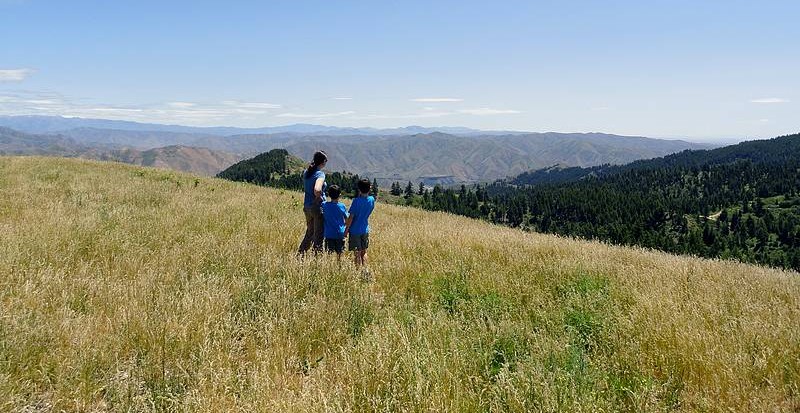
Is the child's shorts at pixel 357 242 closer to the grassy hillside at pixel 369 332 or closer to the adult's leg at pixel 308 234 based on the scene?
the grassy hillside at pixel 369 332

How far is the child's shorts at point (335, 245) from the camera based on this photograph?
8.21 meters

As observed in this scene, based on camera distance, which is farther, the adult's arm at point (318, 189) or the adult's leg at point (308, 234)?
the adult's leg at point (308, 234)

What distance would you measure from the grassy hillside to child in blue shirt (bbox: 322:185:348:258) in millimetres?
969

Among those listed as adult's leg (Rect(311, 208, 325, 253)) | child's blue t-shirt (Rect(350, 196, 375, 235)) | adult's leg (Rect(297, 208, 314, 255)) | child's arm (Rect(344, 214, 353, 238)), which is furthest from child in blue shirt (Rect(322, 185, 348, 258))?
adult's leg (Rect(297, 208, 314, 255))

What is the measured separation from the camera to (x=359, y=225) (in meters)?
8.10

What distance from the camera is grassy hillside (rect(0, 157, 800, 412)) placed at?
3.39 metres


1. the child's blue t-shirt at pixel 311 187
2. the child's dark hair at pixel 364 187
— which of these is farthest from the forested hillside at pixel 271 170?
the child's dark hair at pixel 364 187

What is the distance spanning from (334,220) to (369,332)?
3.88m

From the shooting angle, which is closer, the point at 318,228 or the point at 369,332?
the point at 369,332

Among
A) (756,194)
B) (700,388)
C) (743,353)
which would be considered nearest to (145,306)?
(700,388)

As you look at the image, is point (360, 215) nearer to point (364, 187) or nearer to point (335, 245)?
point (364, 187)

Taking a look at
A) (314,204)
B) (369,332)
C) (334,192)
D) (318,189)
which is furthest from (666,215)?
(369,332)

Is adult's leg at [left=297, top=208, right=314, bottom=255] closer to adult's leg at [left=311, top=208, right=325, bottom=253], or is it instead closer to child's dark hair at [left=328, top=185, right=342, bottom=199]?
adult's leg at [left=311, top=208, right=325, bottom=253]

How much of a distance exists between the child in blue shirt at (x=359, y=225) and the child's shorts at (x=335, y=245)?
24 cm
